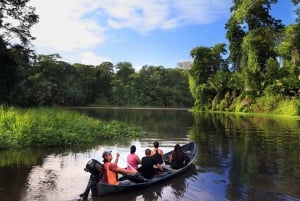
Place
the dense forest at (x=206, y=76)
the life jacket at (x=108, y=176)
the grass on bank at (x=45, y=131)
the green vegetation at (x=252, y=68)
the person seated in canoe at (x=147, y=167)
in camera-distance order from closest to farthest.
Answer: the life jacket at (x=108, y=176)
the person seated in canoe at (x=147, y=167)
the grass on bank at (x=45, y=131)
the dense forest at (x=206, y=76)
the green vegetation at (x=252, y=68)

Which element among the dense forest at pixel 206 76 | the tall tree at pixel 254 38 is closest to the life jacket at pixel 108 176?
the dense forest at pixel 206 76

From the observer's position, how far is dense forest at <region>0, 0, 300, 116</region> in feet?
107

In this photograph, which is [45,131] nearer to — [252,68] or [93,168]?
[93,168]

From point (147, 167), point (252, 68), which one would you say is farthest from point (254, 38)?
point (147, 167)

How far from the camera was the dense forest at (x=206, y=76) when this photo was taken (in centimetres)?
3269

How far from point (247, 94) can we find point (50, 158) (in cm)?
5203

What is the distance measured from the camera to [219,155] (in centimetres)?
1938

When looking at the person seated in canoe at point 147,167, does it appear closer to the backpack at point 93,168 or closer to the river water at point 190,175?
the river water at point 190,175

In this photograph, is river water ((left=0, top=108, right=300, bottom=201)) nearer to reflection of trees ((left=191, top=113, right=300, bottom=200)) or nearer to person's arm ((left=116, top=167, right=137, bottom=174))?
reflection of trees ((left=191, top=113, right=300, bottom=200))

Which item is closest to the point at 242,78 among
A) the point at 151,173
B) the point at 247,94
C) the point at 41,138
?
the point at 247,94

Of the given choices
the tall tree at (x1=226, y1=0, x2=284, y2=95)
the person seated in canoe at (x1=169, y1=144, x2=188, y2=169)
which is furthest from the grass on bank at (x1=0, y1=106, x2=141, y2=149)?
the tall tree at (x1=226, y1=0, x2=284, y2=95)

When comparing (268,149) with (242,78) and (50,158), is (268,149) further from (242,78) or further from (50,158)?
(242,78)

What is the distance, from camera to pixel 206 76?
8069 cm

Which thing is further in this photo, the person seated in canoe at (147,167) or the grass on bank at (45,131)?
the grass on bank at (45,131)
